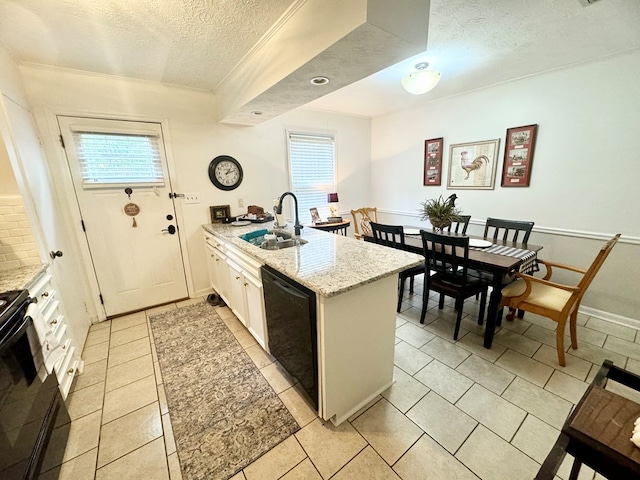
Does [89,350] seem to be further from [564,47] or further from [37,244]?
[564,47]

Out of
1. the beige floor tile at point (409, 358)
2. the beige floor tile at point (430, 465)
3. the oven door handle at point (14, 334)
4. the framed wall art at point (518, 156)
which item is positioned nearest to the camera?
the oven door handle at point (14, 334)

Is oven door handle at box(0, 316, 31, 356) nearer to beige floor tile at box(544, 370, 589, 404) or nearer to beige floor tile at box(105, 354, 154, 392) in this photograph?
beige floor tile at box(105, 354, 154, 392)

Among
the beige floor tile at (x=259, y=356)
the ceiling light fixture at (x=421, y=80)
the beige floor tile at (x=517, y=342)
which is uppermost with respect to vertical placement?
the ceiling light fixture at (x=421, y=80)

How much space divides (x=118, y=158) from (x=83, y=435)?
A: 2.37 metres

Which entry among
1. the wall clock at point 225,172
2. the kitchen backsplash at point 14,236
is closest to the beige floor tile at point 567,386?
the wall clock at point 225,172

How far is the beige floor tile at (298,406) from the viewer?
1578 mm

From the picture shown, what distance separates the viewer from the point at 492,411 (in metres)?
1.60

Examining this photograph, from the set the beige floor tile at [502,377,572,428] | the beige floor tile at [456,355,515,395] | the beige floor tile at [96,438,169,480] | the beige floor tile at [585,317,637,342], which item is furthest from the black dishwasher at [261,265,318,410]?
the beige floor tile at [585,317,637,342]

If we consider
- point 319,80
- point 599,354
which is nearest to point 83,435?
point 319,80

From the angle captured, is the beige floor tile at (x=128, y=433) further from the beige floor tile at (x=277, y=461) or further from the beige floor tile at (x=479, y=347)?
the beige floor tile at (x=479, y=347)

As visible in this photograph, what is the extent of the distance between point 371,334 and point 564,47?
9.58 ft

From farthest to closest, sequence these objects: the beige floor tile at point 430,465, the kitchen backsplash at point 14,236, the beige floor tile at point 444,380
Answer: the beige floor tile at point 444,380, the kitchen backsplash at point 14,236, the beige floor tile at point 430,465

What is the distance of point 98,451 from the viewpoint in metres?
1.42

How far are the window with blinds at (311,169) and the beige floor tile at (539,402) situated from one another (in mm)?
3079
